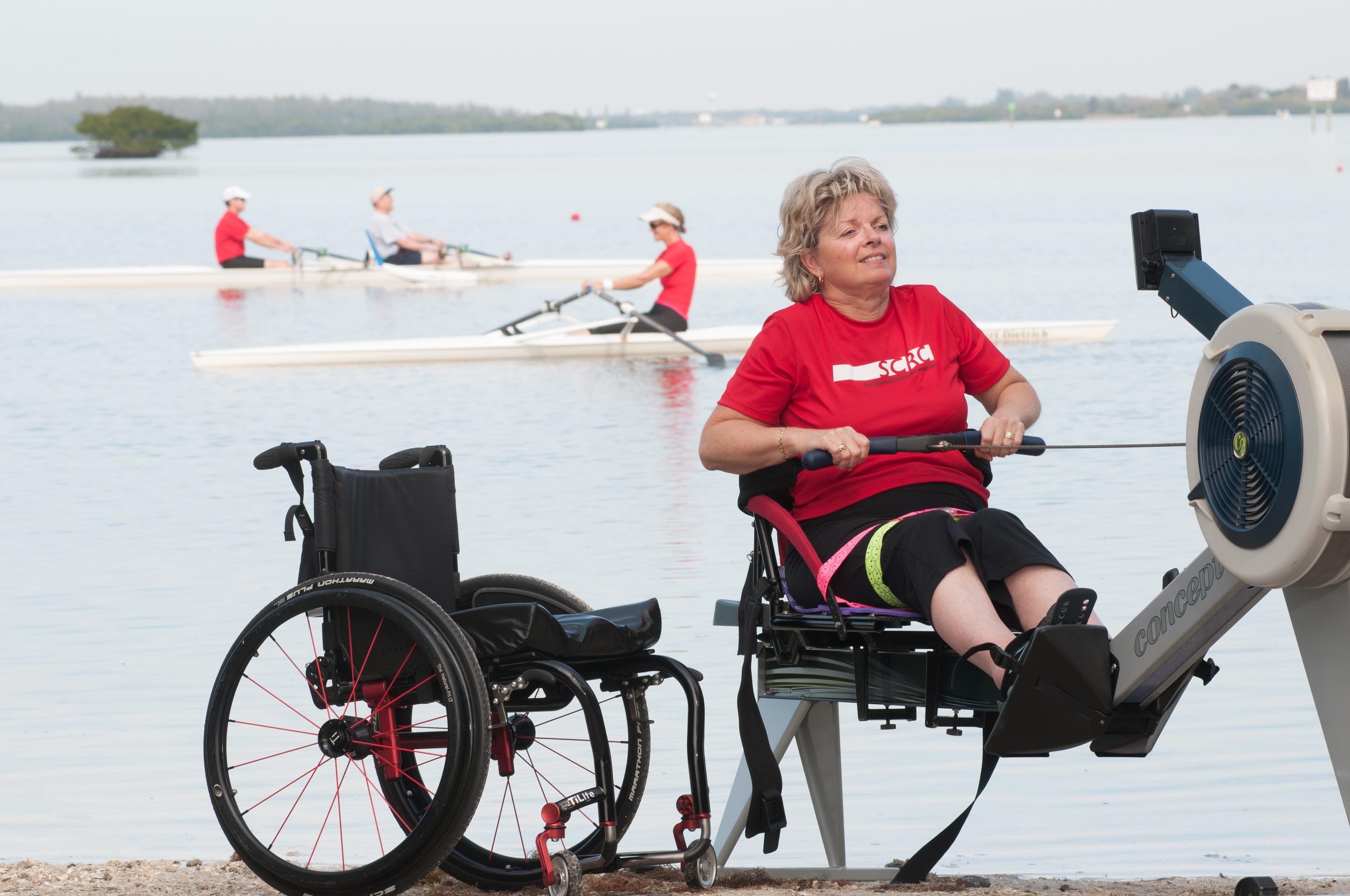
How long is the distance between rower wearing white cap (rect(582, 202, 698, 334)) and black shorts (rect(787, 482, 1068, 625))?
9.07m

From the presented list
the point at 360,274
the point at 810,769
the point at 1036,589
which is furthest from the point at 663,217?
the point at 1036,589

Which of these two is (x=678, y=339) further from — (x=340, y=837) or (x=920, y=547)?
(x=920, y=547)

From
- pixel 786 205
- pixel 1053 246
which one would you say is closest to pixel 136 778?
pixel 786 205

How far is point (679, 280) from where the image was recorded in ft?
43.2

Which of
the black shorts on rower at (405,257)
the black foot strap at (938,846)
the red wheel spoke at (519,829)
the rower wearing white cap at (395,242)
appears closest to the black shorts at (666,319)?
the rower wearing white cap at (395,242)

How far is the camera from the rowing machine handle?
298 cm

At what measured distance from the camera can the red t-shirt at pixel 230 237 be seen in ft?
65.2

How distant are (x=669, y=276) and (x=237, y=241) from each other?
880 centimetres

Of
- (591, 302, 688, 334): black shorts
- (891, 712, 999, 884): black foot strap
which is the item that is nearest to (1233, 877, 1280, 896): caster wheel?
(891, 712, 999, 884): black foot strap

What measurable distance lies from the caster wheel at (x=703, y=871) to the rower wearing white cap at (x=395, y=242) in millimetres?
16890

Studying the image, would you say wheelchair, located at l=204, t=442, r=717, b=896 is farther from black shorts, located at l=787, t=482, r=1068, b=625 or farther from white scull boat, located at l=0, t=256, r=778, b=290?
white scull boat, located at l=0, t=256, r=778, b=290

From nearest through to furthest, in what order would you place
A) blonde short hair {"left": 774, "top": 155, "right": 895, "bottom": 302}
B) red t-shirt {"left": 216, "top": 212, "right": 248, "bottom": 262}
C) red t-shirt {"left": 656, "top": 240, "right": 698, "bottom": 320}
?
blonde short hair {"left": 774, "top": 155, "right": 895, "bottom": 302}
red t-shirt {"left": 656, "top": 240, "right": 698, "bottom": 320}
red t-shirt {"left": 216, "top": 212, "right": 248, "bottom": 262}

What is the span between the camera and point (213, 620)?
5969 mm

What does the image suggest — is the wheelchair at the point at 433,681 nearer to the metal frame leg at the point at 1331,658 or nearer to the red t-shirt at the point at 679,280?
the metal frame leg at the point at 1331,658
